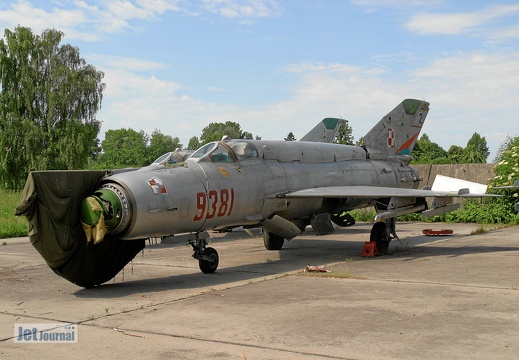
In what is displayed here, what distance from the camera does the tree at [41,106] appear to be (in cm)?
4847

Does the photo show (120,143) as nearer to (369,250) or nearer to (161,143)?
(161,143)

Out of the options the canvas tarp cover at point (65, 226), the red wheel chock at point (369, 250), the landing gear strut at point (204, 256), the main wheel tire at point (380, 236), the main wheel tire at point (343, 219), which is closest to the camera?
the canvas tarp cover at point (65, 226)

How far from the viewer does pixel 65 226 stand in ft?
32.5

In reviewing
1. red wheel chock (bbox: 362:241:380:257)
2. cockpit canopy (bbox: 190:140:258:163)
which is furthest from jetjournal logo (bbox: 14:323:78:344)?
red wheel chock (bbox: 362:241:380:257)

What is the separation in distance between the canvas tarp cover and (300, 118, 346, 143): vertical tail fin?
12.8 meters

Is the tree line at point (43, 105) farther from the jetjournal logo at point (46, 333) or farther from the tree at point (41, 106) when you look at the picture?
the jetjournal logo at point (46, 333)

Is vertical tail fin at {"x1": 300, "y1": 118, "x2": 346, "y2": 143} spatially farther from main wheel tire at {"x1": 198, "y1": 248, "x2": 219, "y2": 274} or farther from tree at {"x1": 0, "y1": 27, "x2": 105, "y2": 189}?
tree at {"x1": 0, "y1": 27, "x2": 105, "y2": 189}

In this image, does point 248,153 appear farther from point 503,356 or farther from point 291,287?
point 503,356

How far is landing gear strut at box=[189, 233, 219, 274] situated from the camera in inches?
458

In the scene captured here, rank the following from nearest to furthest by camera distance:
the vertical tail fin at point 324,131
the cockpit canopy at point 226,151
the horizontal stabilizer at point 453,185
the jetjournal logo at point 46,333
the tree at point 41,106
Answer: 1. the jetjournal logo at point 46,333
2. the cockpit canopy at point 226,151
3. the horizontal stabilizer at point 453,185
4. the vertical tail fin at point 324,131
5. the tree at point 41,106

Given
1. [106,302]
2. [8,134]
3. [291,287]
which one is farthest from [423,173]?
[8,134]

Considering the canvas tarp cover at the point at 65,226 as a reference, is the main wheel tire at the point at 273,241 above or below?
below

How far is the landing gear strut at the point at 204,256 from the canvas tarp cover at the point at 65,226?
1.61 metres

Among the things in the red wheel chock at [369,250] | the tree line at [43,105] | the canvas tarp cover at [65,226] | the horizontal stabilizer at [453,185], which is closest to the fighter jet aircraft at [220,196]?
the canvas tarp cover at [65,226]
